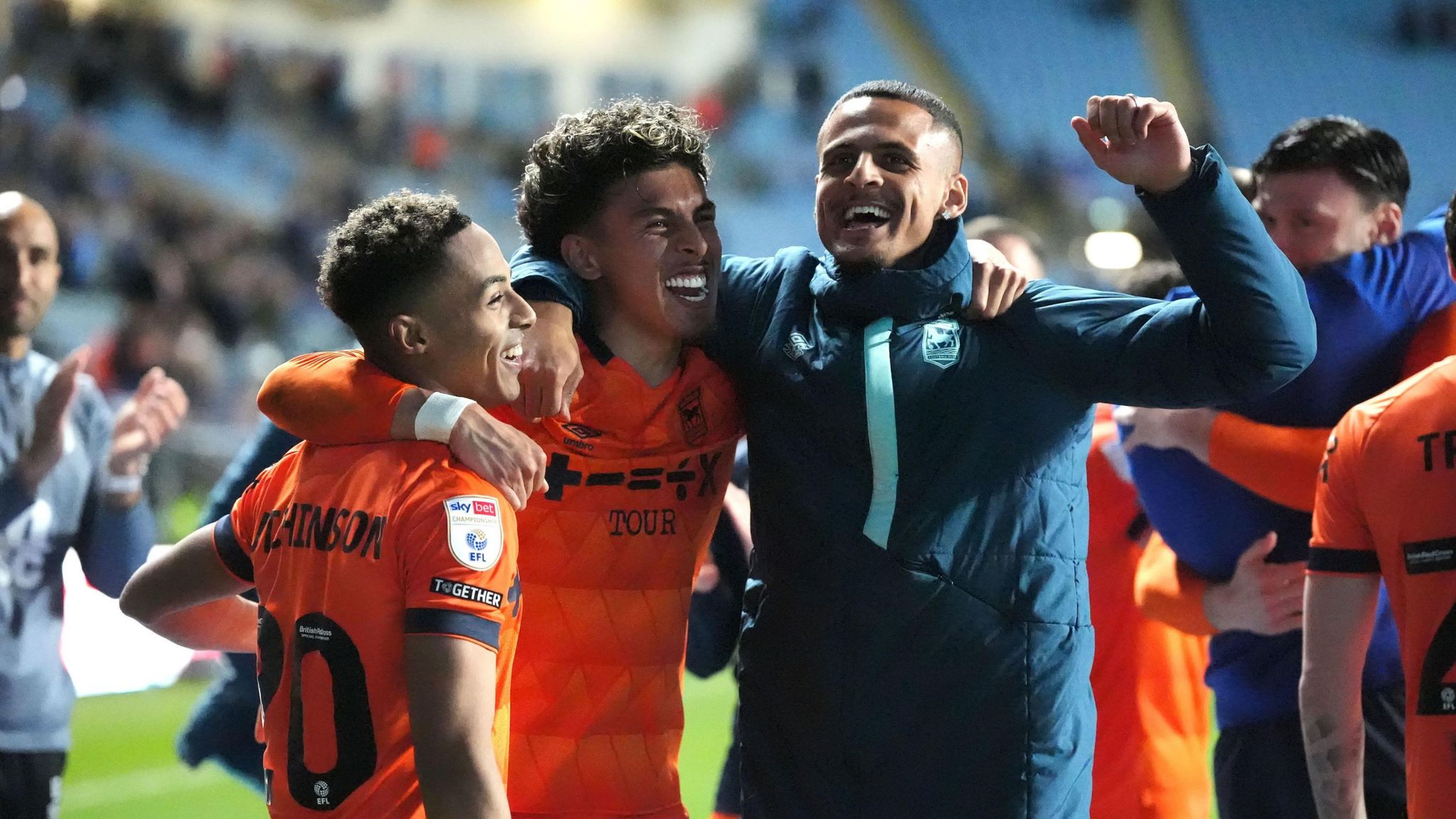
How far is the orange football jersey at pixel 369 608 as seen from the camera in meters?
2.06

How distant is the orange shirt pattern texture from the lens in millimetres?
2637

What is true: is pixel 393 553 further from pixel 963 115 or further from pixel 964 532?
pixel 963 115

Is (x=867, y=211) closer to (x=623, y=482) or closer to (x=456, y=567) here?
(x=623, y=482)

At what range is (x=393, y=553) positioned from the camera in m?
2.08

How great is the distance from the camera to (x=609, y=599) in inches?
105

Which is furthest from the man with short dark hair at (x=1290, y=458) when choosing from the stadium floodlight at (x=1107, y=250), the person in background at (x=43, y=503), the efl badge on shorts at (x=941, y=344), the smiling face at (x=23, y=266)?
the stadium floodlight at (x=1107, y=250)

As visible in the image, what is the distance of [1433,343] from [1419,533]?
846mm

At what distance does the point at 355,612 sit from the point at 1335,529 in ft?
5.57

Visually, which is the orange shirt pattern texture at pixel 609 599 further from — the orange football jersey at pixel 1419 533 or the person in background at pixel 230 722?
the person in background at pixel 230 722

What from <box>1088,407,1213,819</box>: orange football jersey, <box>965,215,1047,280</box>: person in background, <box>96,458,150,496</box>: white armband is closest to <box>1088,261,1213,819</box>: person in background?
<box>1088,407,1213,819</box>: orange football jersey

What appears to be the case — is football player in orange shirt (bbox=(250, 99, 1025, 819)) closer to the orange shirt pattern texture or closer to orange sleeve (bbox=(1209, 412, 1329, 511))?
the orange shirt pattern texture

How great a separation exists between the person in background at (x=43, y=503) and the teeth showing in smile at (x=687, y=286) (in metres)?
2.00

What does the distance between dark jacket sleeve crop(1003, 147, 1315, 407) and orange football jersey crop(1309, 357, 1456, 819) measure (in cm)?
24

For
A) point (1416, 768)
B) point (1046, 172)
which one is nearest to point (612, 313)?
point (1416, 768)
